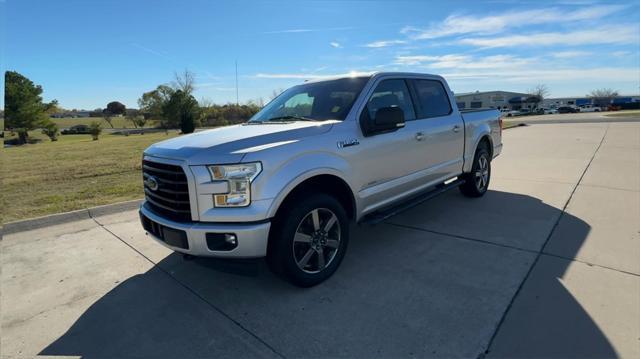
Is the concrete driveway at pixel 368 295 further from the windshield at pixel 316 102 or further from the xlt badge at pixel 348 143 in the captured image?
the windshield at pixel 316 102

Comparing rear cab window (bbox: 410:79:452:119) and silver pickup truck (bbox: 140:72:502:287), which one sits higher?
rear cab window (bbox: 410:79:452:119)

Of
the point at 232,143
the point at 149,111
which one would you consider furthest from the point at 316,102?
the point at 149,111

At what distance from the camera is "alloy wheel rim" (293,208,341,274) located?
10.8 feet

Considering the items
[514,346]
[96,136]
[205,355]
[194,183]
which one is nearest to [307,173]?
[194,183]

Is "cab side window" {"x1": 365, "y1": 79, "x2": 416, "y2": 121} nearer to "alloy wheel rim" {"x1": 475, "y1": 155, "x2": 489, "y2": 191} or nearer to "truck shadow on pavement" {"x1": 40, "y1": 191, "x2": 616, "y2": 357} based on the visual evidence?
"truck shadow on pavement" {"x1": 40, "y1": 191, "x2": 616, "y2": 357}

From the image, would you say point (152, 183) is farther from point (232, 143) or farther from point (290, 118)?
point (290, 118)

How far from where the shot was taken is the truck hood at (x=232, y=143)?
9.56ft

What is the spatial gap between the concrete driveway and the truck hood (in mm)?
870

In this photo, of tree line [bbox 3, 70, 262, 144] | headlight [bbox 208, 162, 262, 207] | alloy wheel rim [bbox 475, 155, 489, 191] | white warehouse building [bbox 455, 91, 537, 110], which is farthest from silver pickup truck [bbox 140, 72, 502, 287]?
white warehouse building [bbox 455, 91, 537, 110]

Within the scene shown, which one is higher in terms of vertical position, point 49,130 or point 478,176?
point 49,130

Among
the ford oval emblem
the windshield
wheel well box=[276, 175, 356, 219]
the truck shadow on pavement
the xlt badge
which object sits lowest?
the truck shadow on pavement

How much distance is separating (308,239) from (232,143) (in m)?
1.08

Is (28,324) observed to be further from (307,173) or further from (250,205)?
(307,173)

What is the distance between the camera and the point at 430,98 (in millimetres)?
5211
